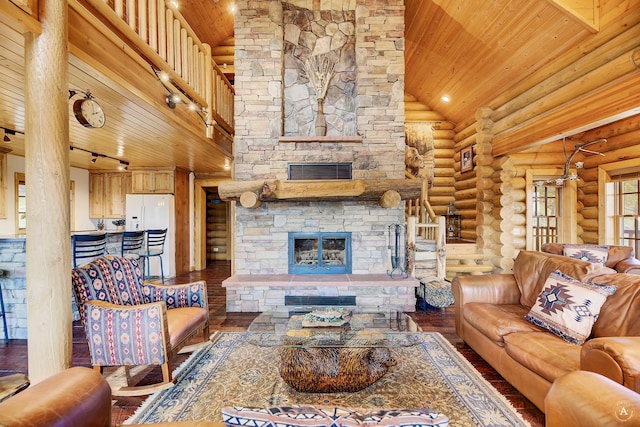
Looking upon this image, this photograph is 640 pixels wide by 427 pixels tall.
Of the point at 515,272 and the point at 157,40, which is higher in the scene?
the point at 157,40

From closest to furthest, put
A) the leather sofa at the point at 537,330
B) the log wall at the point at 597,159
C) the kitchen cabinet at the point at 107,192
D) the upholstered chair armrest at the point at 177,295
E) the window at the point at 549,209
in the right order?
the leather sofa at the point at 537,330 < the upholstered chair armrest at the point at 177,295 < the log wall at the point at 597,159 < the window at the point at 549,209 < the kitchen cabinet at the point at 107,192

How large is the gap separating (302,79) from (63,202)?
3500mm

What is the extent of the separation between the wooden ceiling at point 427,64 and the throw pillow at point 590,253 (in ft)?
7.98

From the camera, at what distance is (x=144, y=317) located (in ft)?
7.11

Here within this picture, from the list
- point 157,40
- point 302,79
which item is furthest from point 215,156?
point 157,40

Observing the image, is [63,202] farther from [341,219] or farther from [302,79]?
[302,79]

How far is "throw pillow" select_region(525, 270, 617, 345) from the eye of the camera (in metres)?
2.04

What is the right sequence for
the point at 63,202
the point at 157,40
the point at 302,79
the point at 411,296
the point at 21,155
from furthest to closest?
the point at 21,155
the point at 302,79
the point at 411,296
the point at 157,40
the point at 63,202

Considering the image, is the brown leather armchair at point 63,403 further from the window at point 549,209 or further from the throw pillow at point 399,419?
the window at point 549,209

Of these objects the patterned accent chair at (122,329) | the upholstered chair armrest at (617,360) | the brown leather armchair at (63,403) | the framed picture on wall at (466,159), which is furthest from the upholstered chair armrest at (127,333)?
the framed picture on wall at (466,159)

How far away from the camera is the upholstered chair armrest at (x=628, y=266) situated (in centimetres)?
339

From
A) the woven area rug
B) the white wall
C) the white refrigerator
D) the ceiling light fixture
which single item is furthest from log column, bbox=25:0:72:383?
the ceiling light fixture

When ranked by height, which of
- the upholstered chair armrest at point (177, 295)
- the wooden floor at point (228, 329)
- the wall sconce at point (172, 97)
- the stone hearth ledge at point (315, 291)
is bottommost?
the wooden floor at point (228, 329)

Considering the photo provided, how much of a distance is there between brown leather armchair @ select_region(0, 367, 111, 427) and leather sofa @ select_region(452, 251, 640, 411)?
172cm
